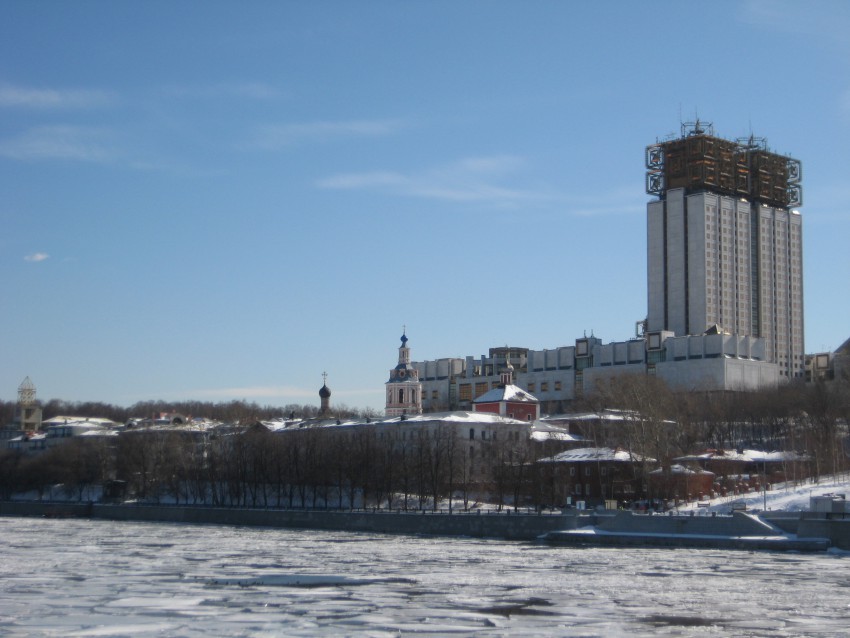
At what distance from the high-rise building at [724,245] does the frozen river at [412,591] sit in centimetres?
9619

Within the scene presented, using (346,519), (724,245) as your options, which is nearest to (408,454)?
(346,519)

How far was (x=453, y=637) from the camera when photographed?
89.1ft

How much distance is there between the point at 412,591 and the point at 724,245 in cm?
11991

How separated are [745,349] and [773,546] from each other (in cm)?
8719

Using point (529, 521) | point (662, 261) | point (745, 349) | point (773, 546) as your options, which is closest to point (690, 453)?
point (529, 521)

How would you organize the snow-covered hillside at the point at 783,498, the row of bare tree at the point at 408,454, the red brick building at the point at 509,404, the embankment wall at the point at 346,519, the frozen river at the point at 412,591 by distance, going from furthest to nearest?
the red brick building at the point at 509,404
the row of bare tree at the point at 408,454
the snow-covered hillside at the point at 783,498
the embankment wall at the point at 346,519
the frozen river at the point at 412,591

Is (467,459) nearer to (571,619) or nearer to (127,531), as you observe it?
(127,531)

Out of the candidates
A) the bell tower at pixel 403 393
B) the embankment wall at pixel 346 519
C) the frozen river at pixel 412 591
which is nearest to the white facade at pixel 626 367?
the bell tower at pixel 403 393

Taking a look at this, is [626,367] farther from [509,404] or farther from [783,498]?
[783,498]

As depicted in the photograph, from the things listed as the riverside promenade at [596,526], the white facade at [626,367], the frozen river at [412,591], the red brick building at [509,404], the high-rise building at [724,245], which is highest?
the high-rise building at [724,245]

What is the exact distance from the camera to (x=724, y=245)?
A: 14938cm

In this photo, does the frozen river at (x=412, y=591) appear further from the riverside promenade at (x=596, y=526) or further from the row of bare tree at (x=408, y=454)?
the row of bare tree at (x=408, y=454)

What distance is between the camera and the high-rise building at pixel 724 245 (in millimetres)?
147250

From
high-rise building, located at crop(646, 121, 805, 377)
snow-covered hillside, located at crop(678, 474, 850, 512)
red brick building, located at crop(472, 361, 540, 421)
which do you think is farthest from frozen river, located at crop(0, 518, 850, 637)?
high-rise building, located at crop(646, 121, 805, 377)
